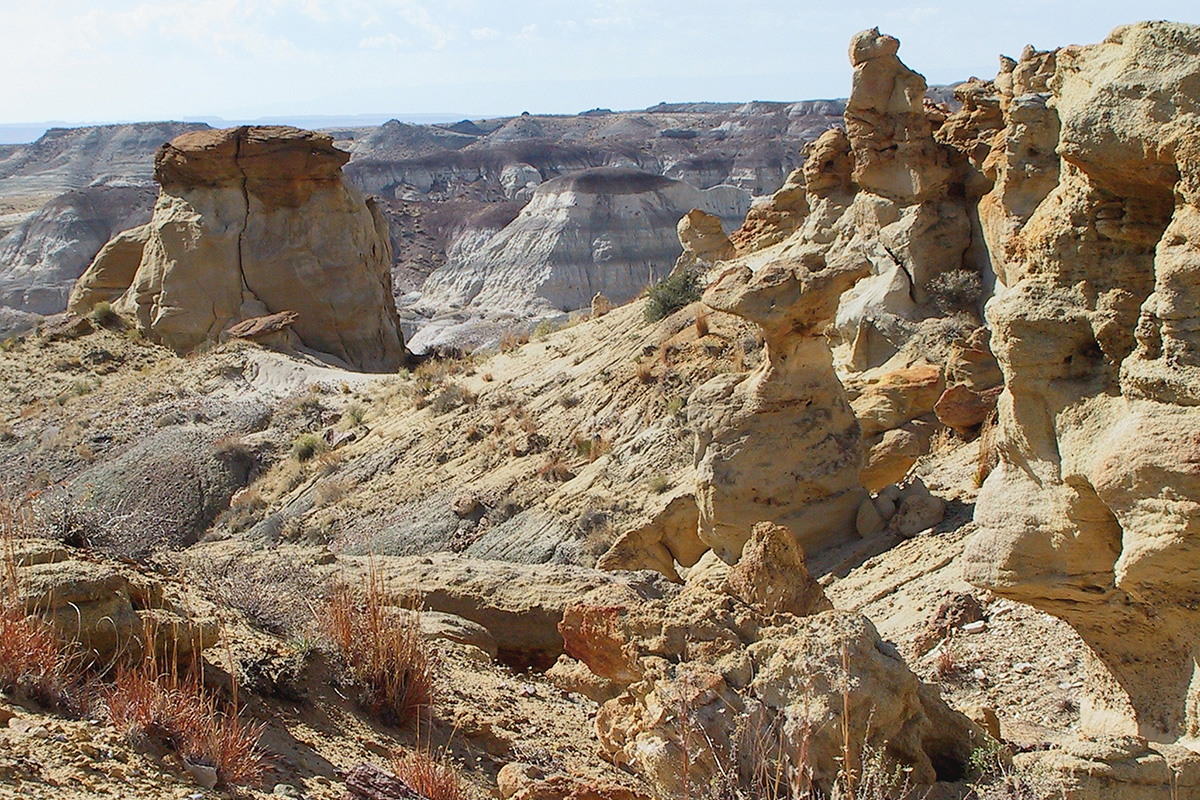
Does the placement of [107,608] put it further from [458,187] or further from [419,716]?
[458,187]

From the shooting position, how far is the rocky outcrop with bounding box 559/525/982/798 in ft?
12.2

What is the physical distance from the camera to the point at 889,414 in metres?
9.84

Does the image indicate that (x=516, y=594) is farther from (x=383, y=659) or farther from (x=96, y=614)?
(x=96, y=614)

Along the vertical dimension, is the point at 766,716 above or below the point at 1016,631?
above

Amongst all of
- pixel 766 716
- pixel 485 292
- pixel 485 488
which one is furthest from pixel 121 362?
pixel 485 292

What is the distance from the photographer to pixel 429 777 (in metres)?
4.01

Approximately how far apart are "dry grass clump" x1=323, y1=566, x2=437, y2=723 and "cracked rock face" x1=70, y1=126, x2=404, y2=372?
58.8 ft

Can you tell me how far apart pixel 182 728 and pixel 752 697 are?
74.2 inches

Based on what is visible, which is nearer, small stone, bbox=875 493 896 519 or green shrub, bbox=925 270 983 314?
small stone, bbox=875 493 896 519

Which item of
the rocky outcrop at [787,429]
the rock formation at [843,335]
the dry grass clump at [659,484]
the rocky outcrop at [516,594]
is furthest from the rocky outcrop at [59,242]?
the rocky outcrop at [516,594]

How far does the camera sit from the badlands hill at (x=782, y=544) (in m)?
3.41

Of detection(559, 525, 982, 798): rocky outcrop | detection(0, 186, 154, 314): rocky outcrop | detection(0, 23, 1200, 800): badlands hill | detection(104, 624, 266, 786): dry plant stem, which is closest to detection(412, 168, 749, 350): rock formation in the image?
detection(0, 186, 154, 314): rocky outcrop

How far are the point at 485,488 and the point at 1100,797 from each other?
11.7m

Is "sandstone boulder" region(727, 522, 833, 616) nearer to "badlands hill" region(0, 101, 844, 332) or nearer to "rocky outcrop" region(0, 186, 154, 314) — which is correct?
"badlands hill" region(0, 101, 844, 332)
